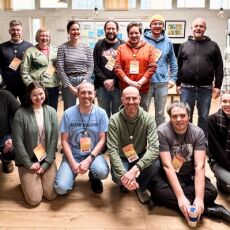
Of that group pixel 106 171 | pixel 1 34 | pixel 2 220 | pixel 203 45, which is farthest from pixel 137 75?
pixel 1 34

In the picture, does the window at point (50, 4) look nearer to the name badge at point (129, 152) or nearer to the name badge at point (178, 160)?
the name badge at point (129, 152)

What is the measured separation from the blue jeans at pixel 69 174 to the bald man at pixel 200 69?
1.41 meters

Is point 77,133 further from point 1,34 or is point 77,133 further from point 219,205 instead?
point 1,34

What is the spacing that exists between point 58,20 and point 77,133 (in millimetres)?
5796

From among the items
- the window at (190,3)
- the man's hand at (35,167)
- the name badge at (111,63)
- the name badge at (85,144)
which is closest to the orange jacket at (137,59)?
the name badge at (111,63)

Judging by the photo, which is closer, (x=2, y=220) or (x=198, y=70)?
(x=2, y=220)

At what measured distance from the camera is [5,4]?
7.92 meters

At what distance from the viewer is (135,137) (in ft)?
8.96

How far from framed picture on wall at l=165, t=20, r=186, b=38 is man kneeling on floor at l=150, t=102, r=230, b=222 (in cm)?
578

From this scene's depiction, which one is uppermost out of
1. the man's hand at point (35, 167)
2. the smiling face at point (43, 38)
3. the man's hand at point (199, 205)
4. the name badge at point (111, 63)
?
the smiling face at point (43, 38)

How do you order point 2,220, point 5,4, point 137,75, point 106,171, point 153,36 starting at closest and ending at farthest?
point 2,220 → point 106,171 → point 137,75 → point 153,36 → point 5,4

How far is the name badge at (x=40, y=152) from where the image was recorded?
2.71 meters

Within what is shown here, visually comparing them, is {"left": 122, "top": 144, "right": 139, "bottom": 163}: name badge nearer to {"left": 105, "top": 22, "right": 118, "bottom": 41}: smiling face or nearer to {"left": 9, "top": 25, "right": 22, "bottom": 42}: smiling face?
{"left": 105, "top": 22, "right": 118, "bottom": 41}: smiling face

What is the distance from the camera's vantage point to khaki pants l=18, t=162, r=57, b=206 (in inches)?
103
